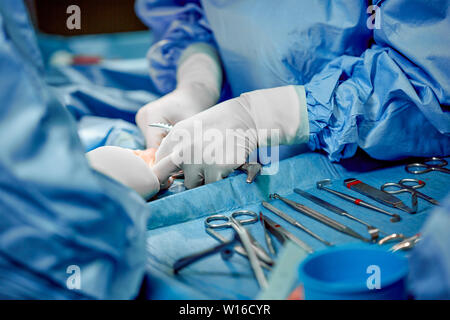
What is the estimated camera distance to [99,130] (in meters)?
1.50

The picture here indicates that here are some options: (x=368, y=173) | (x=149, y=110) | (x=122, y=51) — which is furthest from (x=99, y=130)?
→ (x=122, y=51)

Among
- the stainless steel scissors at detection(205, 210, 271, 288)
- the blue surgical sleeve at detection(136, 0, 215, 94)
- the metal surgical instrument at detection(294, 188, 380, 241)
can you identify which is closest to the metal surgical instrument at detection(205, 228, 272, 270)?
the stainless steel scissors at detection(205, 210, 271, 288)

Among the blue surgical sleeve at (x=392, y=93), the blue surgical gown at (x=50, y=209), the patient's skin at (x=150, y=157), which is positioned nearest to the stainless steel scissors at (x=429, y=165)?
the blue surgical sleeve at (x=392, y=93)

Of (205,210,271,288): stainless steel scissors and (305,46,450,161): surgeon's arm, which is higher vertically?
(305,46,450,161): surgeon's arm

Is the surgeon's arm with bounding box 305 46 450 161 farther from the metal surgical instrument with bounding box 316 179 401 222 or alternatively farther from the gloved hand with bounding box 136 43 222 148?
the gloved hand with bounding box 136 43 222 148

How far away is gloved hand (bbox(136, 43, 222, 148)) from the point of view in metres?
1.39

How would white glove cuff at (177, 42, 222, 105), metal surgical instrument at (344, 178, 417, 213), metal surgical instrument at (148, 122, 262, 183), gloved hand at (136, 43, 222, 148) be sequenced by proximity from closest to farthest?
metal surgical instrument at (344, 178, 417, 213), metal surgical instrument at (148, 122, 262, 183), gloved hand at (136, 43, 222, 148), white glove cuff at (177, 42, 222, 105)

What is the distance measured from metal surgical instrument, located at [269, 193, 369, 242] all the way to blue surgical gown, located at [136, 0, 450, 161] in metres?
0.23

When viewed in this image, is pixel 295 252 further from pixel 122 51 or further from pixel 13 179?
pixel 122 51

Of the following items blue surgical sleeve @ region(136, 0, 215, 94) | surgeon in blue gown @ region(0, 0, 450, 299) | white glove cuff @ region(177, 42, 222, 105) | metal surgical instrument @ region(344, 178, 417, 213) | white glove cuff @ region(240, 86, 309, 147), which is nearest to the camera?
surgeon in blue gown @ region(0, 0, 450, 299)

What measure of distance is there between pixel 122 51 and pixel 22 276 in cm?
294

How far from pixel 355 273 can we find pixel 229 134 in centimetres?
56

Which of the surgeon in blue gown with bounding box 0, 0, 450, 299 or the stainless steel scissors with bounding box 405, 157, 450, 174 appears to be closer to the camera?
the surgeon in blue gown with bounding box 0, 0, 450, 299

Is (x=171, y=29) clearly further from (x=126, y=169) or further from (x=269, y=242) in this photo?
(x=269, y=242)
